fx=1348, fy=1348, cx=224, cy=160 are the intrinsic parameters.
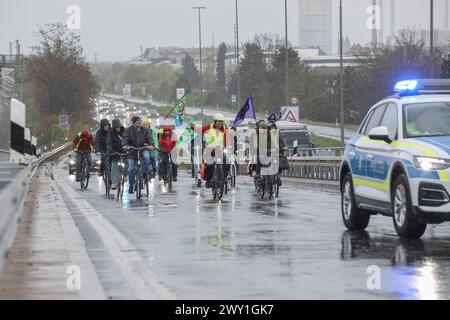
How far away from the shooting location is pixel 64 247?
1486 cm

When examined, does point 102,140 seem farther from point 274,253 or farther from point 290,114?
point 290,114

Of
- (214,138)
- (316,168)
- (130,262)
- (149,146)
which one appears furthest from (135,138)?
(316,168)

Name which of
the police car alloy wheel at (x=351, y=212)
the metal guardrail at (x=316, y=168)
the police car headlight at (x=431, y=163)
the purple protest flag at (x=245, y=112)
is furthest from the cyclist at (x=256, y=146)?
the police car headlight at (x=431, y=163)

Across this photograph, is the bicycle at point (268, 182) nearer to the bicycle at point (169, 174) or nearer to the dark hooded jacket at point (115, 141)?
the dark hooded jacket at point (115, 141)

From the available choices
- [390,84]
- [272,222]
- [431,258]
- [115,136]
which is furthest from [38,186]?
[390,84]

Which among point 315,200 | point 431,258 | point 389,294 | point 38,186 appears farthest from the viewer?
point 38,186

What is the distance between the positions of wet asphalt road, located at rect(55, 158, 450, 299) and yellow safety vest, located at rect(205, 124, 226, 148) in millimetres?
4427

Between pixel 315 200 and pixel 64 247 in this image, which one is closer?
pixel 64 247

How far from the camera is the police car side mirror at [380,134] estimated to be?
16.2 metres

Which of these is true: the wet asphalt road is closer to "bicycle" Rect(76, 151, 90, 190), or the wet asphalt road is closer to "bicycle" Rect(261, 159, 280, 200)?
"bicycle" Rect(261, 159, 280, 200)

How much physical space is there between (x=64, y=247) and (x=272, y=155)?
1462 centimetres

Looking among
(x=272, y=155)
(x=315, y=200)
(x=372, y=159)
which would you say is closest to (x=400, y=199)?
(x=372, y=159)
